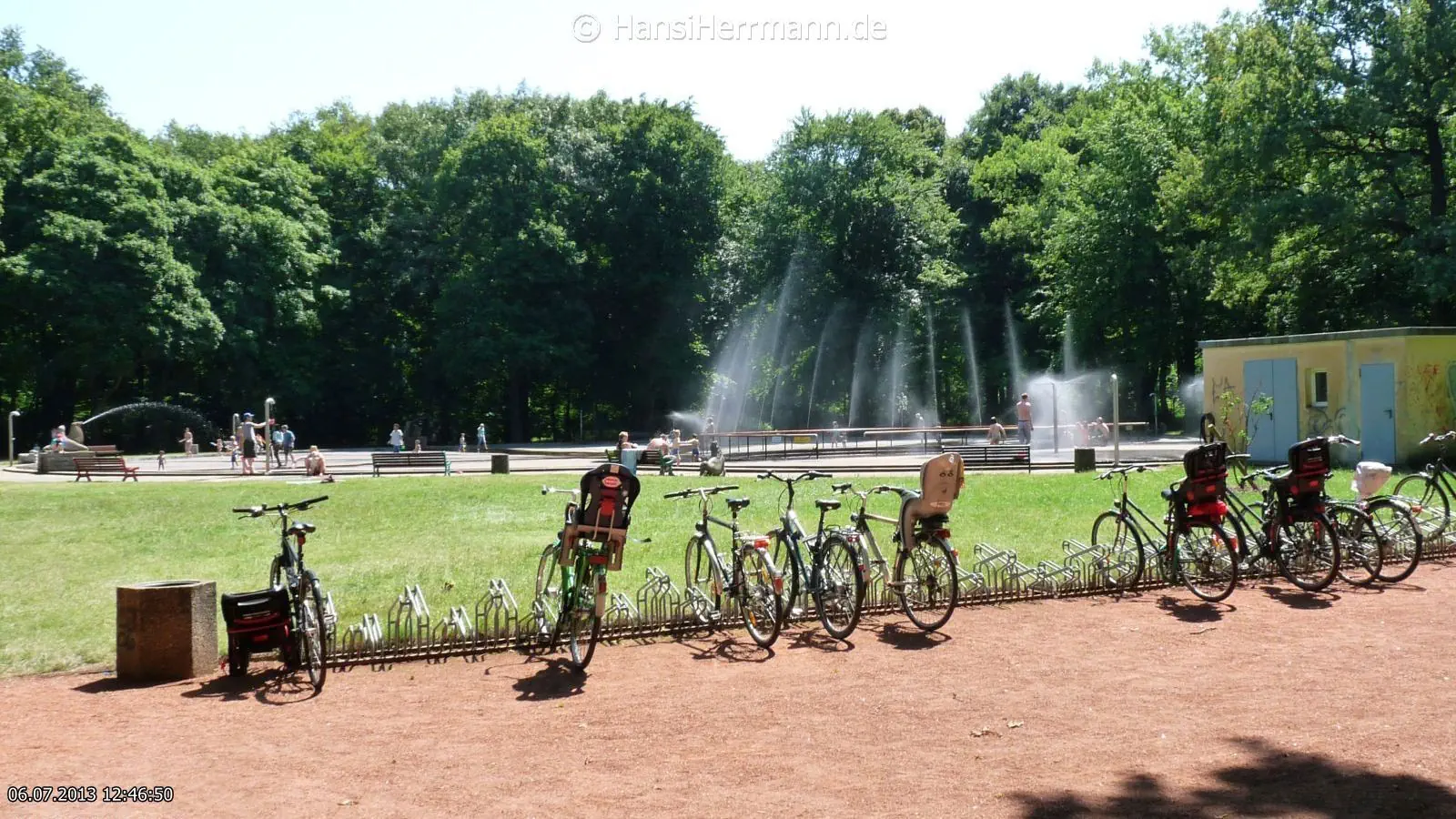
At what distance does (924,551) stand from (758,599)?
4.90 ft

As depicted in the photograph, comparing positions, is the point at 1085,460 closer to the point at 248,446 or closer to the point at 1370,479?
the point at 1370,479

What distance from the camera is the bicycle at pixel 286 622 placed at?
7.98m

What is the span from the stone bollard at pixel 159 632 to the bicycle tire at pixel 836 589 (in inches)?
171

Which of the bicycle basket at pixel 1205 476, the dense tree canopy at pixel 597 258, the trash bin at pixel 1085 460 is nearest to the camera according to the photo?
the bicycle basket at pixel 1205 476

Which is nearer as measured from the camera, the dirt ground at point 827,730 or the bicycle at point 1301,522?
the dirt ground at point 827,730

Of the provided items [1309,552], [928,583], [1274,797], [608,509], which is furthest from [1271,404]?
[1274,797]

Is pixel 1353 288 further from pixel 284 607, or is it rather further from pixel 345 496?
pixel 284 607

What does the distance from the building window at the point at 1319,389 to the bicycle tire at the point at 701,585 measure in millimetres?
21189

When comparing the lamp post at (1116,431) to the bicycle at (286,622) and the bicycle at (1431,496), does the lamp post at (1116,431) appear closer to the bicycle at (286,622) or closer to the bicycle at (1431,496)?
the bicycle at (1431,496)

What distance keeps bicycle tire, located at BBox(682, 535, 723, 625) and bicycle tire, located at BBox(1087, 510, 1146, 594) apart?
12.0 ft

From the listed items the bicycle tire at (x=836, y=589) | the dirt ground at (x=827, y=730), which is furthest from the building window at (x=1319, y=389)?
the bicycle tire at (x=836, y=589)

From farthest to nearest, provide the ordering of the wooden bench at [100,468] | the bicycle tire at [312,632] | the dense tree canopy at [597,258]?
1. the dense tree canopy at [597,258]
2. the wooden bench at [100,468]
3. the bicycle tire at [312,632]

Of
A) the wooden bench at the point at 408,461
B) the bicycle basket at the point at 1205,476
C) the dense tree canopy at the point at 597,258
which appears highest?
Answer: the dense tree canopy at the point at 597,258

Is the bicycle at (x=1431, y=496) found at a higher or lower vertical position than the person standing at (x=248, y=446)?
lower
